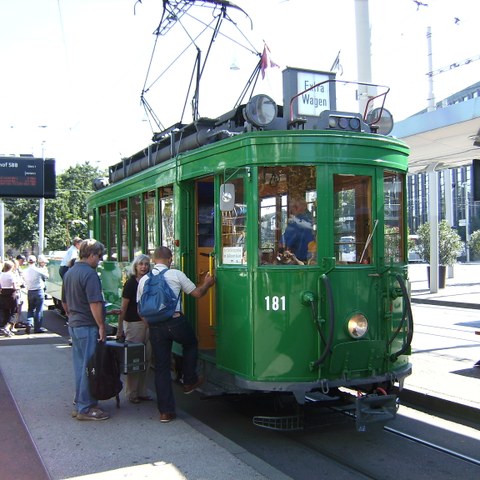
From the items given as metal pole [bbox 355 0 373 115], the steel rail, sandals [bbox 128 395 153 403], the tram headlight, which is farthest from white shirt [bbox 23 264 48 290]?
the tram headlight

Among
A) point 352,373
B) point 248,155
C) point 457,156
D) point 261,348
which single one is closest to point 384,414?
point 352,373

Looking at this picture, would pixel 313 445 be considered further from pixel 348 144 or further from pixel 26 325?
pixel 26 325

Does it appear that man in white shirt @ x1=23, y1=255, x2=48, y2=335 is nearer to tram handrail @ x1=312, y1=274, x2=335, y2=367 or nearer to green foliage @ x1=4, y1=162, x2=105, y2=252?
tram handrail @ x1=312, y1=274, x2=335, y2=367

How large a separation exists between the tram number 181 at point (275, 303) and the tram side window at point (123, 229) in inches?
158

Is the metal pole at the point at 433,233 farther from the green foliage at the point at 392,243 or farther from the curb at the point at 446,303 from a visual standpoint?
the green foliage at the point at 392,243

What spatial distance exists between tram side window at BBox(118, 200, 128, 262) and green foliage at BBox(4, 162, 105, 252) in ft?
117

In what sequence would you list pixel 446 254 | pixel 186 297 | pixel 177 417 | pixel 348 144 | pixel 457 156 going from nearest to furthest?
pixel 348 144 → pixel 177 417 → pixel 186 297 → pixel 457 156 → pixel 446 254

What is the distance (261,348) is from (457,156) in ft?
Result: 44.7

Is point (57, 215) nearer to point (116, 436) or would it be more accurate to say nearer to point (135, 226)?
point (135, 226)

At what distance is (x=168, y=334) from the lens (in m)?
5.52

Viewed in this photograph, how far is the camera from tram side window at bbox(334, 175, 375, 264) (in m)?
5.23

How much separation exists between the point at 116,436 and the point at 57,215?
41908 mm

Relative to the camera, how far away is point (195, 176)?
19.7 feet

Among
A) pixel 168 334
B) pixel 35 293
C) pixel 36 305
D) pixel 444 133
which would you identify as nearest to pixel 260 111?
pixel 168 334
